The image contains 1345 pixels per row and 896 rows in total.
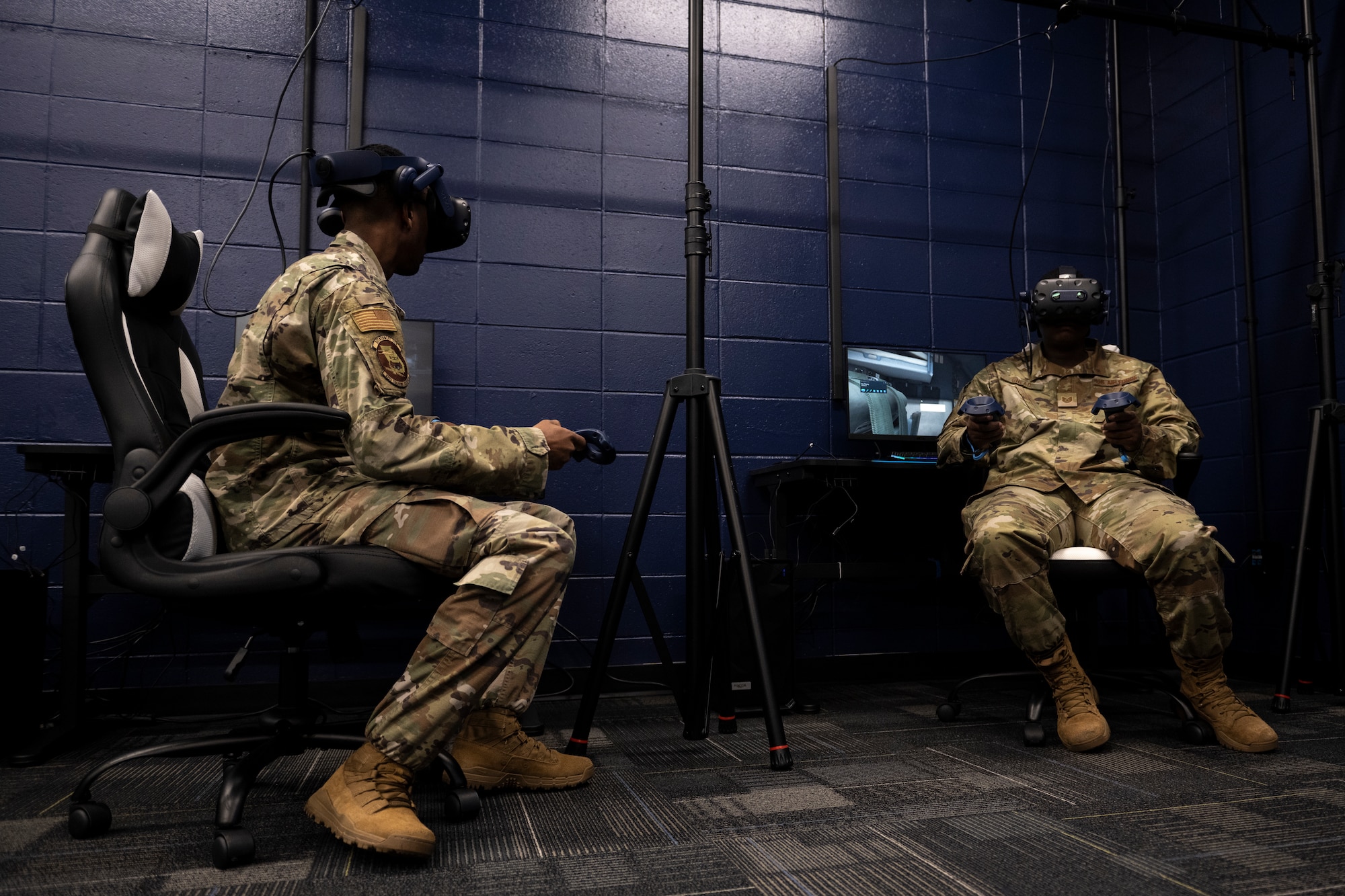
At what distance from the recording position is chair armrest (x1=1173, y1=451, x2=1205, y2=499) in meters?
2.37

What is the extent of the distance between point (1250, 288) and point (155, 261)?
3485mm

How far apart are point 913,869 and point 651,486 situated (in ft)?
3.25

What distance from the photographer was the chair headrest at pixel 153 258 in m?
1.44

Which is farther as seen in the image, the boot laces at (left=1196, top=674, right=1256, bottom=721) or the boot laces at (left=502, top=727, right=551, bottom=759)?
the boot laces at (left=1196, top=674, right=1256, bottom=721)

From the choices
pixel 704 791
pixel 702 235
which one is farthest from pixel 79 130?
pixel 704 791

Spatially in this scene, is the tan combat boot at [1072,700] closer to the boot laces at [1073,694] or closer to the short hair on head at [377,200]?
the boot laces at [1073,694]

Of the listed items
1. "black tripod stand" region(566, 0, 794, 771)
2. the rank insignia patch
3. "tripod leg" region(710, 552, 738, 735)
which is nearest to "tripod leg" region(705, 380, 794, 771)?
"black tripod stand" region(566, 0, 794, 771)

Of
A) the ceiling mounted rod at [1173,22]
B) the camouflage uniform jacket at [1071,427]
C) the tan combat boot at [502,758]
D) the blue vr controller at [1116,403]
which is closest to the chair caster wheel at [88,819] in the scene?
the tan combat boot at [502,758]

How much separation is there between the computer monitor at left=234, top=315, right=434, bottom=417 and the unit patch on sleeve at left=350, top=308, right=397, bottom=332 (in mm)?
1241

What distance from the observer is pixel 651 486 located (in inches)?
79.4

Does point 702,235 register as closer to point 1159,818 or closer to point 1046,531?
point 1046,531

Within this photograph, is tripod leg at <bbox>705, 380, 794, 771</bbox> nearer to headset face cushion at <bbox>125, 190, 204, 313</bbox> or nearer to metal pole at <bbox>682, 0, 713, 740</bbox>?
metal pole at <bbox>682, 0, 713, 740</bbox>

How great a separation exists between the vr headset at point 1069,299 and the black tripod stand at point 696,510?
1.09 m

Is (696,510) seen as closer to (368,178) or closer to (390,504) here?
(390,504)
